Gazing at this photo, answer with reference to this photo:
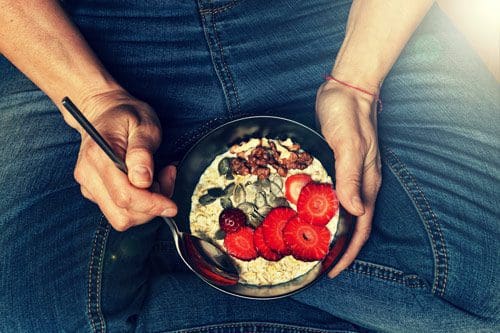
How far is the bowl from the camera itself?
0.91m

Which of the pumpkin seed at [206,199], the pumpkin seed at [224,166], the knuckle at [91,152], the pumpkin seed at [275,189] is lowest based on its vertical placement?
the pumpkin seed at [275,189]

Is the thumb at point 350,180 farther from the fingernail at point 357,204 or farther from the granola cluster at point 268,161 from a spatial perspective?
the granola cluster at point 268,161

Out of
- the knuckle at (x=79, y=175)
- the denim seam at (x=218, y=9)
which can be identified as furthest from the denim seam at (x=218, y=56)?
the knuckle at (x=79, y=175)

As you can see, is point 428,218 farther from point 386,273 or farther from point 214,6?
point 214,6

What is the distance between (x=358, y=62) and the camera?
972mm

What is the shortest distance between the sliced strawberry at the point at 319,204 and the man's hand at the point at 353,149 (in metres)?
0.06

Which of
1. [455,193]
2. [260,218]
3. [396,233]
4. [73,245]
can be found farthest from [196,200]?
[455,193]

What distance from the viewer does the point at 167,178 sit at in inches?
37.0

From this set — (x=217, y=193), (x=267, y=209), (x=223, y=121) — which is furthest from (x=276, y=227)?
(x=223, y=121)

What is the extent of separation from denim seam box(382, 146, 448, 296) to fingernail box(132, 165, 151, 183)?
48cm

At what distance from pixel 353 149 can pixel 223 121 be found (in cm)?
29

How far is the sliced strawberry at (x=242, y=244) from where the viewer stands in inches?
37.6

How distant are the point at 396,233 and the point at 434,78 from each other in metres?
0.34

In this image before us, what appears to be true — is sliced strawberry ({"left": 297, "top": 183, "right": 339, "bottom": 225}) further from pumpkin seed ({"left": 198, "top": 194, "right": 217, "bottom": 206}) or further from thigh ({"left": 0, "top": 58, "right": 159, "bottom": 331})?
thigh ({"left": 0, "top": 58, "right": 159, "bottom": 331})
